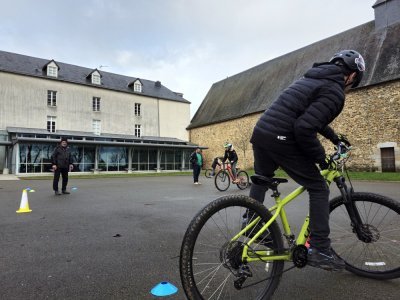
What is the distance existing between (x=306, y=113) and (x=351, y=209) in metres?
1.06

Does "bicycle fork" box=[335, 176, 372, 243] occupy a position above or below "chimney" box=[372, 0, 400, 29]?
below

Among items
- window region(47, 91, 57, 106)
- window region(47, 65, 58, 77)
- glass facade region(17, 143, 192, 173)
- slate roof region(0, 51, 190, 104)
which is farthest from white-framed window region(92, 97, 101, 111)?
glass facade region(17, 143, 192, 173)

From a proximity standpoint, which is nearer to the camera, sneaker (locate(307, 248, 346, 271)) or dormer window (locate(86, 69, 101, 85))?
sneaker (locate(307, 248, 346, 271))

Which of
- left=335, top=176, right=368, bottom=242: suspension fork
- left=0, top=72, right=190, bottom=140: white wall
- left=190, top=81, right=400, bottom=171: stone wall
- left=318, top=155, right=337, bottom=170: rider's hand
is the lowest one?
left=335, top=176, right=368, bottom=242: suspension fork

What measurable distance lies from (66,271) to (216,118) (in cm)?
4130

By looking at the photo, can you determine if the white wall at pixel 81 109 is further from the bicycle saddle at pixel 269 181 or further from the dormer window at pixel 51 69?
the bicycle saddle at pixel 269 181

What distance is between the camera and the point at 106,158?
3547 centimetres

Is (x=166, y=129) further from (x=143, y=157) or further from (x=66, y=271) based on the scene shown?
(x=66, y=271)

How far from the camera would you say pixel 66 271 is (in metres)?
3.18

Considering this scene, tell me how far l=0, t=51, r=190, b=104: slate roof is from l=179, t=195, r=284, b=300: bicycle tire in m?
39.3

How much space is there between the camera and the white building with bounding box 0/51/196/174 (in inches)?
1310

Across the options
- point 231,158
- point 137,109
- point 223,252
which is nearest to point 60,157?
point 231,158

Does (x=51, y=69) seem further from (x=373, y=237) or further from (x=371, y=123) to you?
(x=373, y=237)

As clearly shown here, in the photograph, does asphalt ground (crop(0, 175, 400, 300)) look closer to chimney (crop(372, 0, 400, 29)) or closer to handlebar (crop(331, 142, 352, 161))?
handlebar (crop(331, 142, 352, 161))
